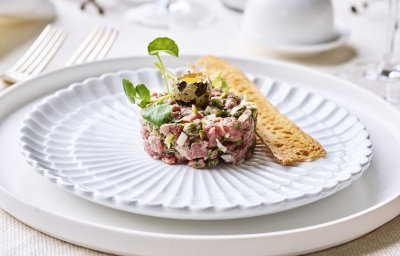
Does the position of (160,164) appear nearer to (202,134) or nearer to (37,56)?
(202,134)

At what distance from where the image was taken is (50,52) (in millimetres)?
2479

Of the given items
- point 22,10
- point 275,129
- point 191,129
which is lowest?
point 275,129

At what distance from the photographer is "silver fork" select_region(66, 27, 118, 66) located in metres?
2.44

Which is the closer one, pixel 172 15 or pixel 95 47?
pixel 95 47

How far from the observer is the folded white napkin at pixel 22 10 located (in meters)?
2.83

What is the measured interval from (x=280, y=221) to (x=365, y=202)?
23 centimetres

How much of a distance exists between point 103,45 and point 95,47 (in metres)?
0.03

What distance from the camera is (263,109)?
1965 mm

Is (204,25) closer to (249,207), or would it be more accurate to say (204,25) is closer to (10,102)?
(10,102)

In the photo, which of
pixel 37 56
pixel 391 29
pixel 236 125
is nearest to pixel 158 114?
pixel 236 125

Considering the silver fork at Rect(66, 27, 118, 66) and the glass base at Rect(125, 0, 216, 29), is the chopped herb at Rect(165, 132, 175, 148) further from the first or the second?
the glass base at Rect(125, 0, 216, 29)

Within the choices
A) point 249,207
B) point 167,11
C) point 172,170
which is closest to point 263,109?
point 172,170

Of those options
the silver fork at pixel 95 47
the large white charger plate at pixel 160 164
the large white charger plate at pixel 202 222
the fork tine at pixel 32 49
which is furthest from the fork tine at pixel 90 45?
the large white charger plate at pixel 202 222

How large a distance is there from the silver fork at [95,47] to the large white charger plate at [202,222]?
0.47 m
